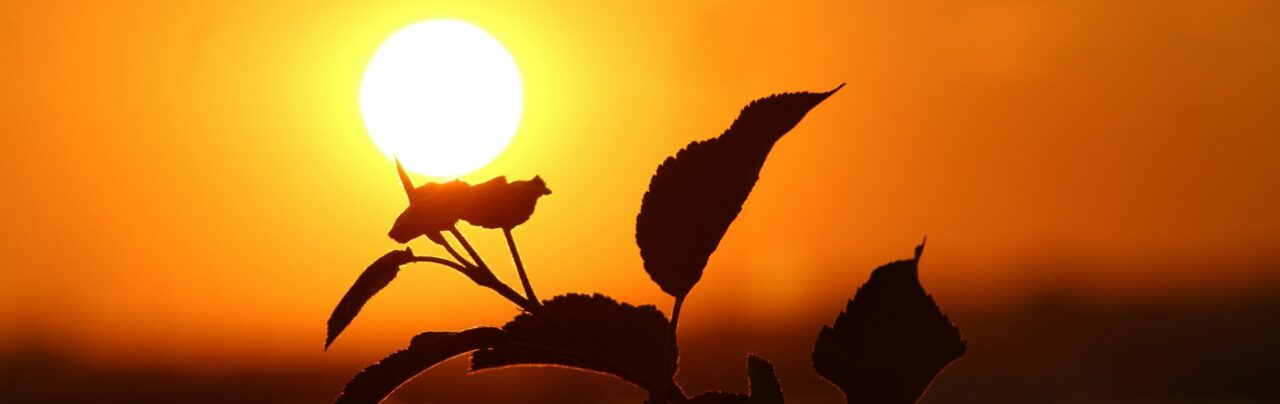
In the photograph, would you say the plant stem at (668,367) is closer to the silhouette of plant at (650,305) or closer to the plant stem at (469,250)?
the silhouette of plant at (650,305)

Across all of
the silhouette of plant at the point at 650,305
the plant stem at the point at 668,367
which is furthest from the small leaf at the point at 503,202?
the plant stem at the point at 668,367

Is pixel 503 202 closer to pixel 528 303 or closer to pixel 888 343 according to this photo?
pixel 528 303

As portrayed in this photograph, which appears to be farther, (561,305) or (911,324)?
(561,305)

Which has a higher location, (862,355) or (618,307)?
(618,307)

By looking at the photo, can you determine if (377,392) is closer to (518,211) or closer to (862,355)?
(518,211)

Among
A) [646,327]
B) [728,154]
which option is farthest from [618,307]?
[728,154]

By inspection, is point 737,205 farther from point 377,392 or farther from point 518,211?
point 377,392

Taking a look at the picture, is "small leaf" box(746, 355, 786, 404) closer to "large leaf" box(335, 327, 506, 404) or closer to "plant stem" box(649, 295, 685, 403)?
"plant stem" box(649, 295, 685, 403)
